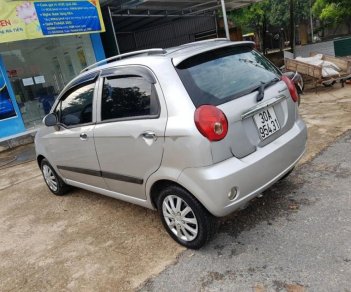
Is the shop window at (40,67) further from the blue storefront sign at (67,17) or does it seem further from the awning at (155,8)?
the awning at (155,8)

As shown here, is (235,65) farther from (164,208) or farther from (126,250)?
(126,250)

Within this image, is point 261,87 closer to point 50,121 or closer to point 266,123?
point 266,123

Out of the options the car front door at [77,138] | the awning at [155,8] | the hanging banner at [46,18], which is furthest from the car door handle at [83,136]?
the awning at [155,8]

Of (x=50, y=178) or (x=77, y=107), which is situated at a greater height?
(x=77, y=107)

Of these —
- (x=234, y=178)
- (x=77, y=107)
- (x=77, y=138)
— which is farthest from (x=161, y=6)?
(x=234, y=178)

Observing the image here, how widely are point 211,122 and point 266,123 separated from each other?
67cm

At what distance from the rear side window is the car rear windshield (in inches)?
13.7

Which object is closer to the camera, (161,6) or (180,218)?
(180,218)

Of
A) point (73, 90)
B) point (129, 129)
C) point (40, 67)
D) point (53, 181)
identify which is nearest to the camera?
point (129, 129)

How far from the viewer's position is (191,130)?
284cm

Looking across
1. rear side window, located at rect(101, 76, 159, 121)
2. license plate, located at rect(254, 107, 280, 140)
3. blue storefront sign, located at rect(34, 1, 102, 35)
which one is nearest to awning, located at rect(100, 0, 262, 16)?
blue storefront sign, located at rect(34, 1, 102, 35)

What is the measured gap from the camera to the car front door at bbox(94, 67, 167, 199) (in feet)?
10.3

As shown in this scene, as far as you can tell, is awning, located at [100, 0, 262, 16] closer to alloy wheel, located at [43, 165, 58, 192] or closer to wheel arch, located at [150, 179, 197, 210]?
alloy wheel, located at [43, 165, 58, 192]

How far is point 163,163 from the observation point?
3.12 meters
